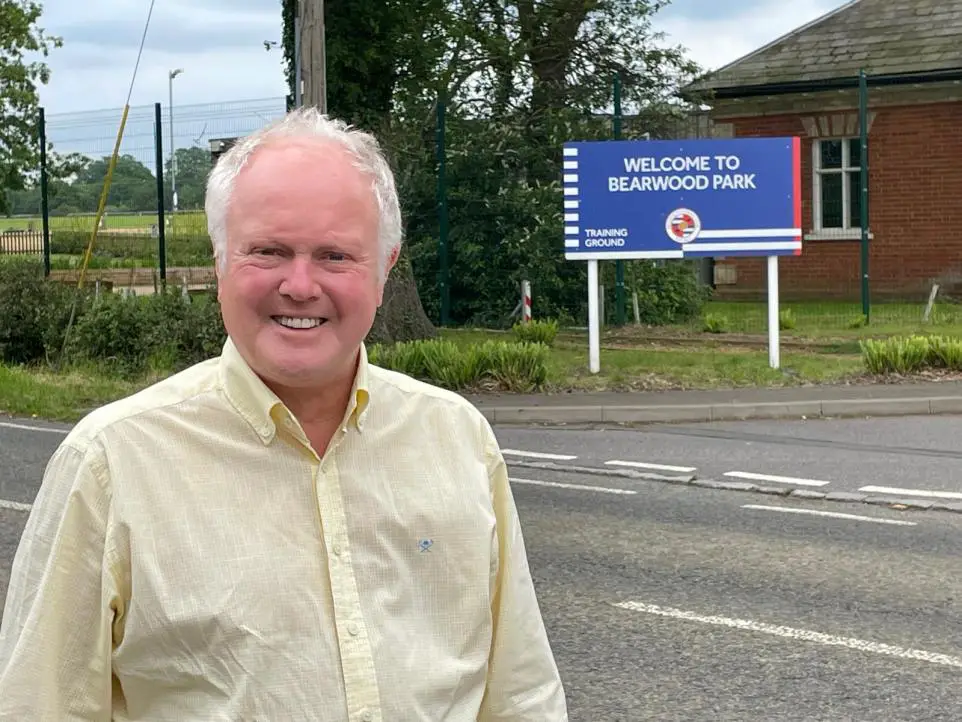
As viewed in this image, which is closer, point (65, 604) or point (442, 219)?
point (65, 604)

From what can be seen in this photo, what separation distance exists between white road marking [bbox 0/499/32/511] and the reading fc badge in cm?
924

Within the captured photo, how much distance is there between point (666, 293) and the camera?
22.4 metres

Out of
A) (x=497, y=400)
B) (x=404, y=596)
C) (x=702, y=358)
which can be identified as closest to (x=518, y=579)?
(x=404, y=596)

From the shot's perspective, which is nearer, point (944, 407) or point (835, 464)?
point (835, 464)

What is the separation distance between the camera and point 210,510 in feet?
7.16

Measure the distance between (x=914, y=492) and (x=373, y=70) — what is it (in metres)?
11.9

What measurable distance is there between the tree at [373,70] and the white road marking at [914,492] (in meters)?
8.92

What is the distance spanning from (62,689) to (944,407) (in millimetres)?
12603

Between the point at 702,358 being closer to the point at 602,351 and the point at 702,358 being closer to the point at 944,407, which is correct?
the point at 602,351

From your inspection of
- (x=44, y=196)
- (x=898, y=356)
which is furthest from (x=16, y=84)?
(x=898, y=356)

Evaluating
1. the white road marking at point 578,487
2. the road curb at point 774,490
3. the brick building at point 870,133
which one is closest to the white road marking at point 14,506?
the white road marking at point 578,487

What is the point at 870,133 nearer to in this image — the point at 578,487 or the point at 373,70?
the point at 373,70

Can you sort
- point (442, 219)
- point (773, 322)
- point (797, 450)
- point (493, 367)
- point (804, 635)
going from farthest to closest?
1. point (442, 219)
2. point (773, 322)
3. point (493, 367)
4. point (797, 450)
5. point (804, 635)

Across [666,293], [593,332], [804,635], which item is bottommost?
[804,635]
